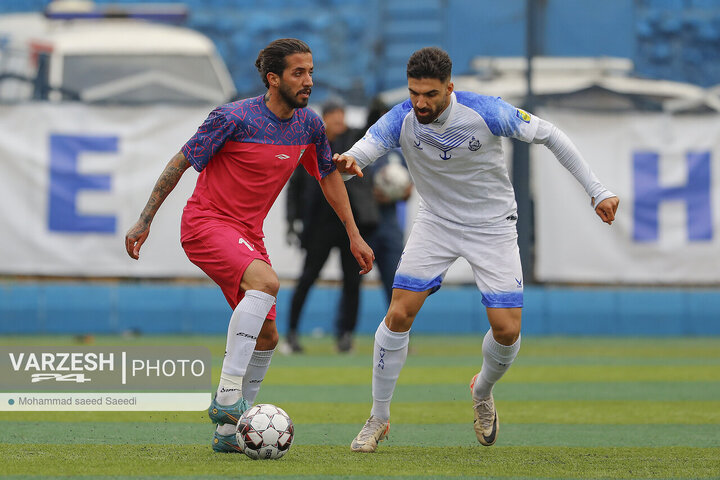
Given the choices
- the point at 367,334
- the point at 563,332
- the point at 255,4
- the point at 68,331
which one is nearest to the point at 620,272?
the point at 563,332

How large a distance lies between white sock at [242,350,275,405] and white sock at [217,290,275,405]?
1.20ft

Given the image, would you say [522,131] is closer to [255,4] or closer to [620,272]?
[620,272]

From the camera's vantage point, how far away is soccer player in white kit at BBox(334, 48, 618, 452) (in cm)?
633

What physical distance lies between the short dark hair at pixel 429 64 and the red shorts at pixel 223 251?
116 centimetres

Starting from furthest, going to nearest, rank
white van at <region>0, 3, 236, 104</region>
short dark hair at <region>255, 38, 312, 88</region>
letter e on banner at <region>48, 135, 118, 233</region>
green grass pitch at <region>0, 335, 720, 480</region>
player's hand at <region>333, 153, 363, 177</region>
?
white van at <region>0, 3, 236, 104</region> < letter e on banner at <region>48, 135, 118, 233</region> < short dark hair at <region>255, 38, 312, 88</region> < player's hand at <region>333, 153, 363, 177</region> < green grass pitch at <region>0, 335, 720, 480</region>

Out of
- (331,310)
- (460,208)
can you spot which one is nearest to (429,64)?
(460,208)

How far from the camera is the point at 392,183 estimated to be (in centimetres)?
1199

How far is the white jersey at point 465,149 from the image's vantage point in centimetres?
634

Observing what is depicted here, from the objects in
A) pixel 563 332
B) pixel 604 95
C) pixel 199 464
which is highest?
pixel 604 95

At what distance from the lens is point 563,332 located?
48.1 ft

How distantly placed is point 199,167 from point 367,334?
8.73 metres

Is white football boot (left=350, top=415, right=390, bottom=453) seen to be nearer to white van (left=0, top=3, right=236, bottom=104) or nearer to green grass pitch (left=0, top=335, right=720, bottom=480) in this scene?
green grass pitch (left=0, top=335, right=720, bottom=480)

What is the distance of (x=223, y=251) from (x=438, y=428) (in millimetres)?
1924

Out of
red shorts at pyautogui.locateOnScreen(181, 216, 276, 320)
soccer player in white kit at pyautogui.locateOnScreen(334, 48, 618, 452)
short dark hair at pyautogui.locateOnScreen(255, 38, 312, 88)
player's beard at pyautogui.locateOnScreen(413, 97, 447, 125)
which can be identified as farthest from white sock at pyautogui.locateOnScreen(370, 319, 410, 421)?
short dark hair at pyautogui.locateOnScreen(255, 38, 312, 88)
